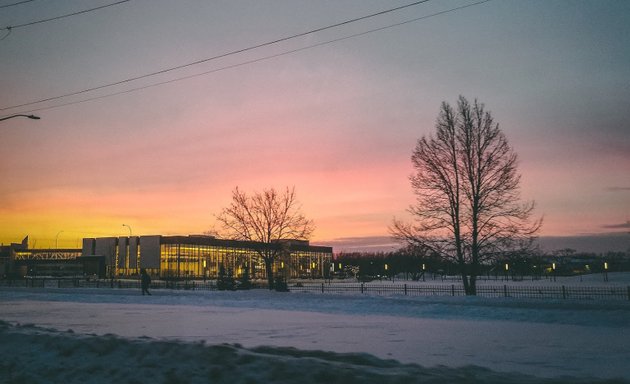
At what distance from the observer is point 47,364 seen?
29.6ft

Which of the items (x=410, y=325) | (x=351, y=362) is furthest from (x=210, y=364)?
(x=410, y=325)

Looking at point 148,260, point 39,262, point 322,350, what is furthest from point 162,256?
point 322,350

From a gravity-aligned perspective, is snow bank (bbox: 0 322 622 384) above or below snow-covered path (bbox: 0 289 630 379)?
above

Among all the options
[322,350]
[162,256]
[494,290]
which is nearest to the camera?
[322,350]

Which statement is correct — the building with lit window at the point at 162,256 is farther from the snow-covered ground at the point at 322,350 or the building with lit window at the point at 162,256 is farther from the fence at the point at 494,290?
the snow-covered ground at the point at 322,350

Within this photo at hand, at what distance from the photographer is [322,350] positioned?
34.3 ft

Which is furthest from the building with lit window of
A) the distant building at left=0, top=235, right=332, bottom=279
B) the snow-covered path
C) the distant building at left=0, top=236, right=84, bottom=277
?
the snow-covered path

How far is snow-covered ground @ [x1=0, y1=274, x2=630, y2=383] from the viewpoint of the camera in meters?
7.76

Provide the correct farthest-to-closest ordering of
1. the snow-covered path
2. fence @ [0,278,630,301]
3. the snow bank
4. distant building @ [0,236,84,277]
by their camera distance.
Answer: distant building @ [0,236,84,277], fence @ [0,278,630,301], the snow-covered path, the snow bank

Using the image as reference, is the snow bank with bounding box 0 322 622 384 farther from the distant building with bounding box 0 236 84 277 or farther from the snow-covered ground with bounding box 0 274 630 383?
the distant building with bounding box 0 236 84 277

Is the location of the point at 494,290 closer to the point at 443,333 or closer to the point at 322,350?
the point at 443,333

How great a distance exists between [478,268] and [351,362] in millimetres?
22730

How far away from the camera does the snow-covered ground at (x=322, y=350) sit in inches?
305

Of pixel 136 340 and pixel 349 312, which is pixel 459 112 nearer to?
pixel 349 312
